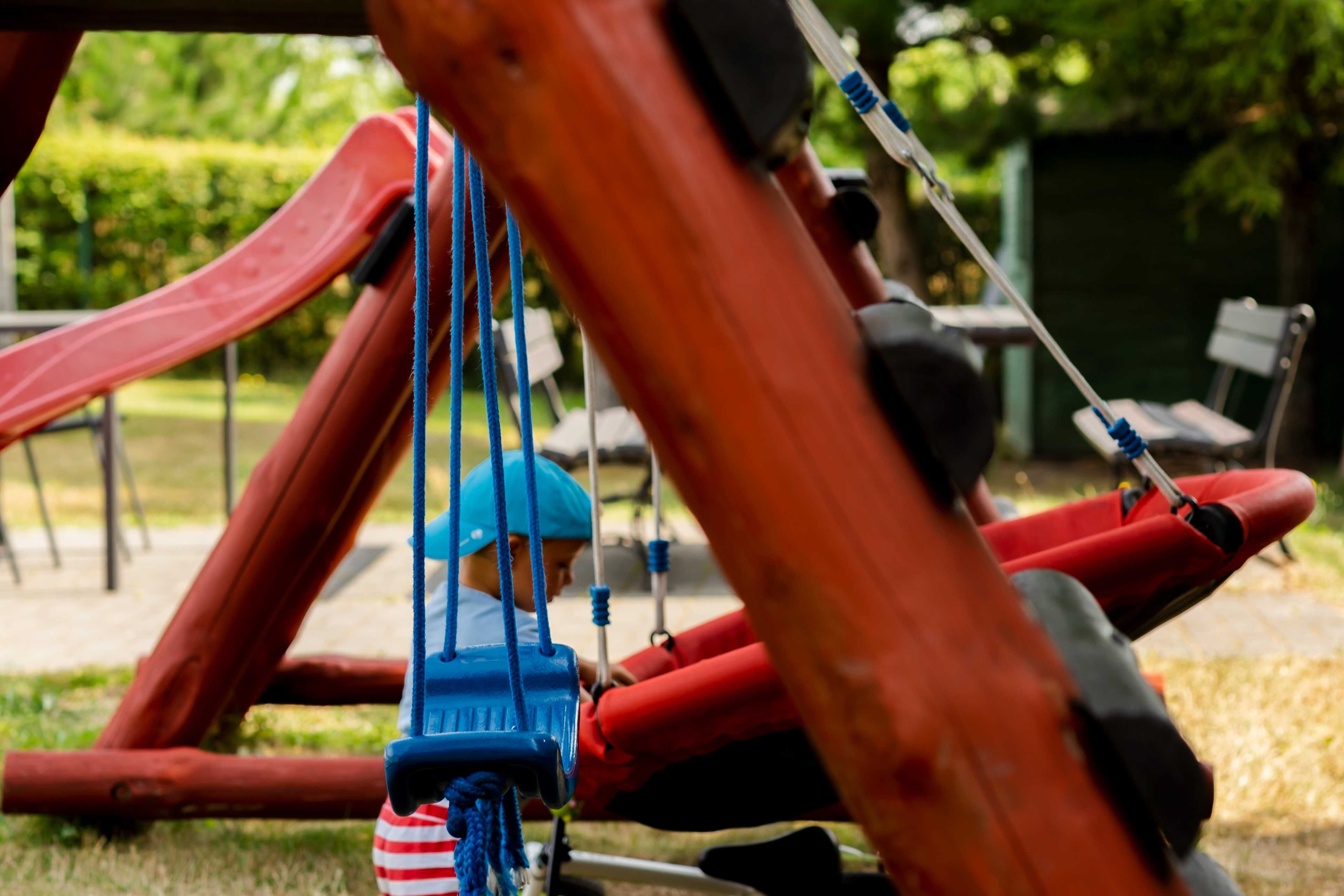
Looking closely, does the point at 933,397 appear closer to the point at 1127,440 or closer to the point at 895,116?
the point at 895,116

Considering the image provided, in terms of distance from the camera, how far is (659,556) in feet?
7.72

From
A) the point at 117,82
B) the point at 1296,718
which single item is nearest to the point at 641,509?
the point at 1296,718

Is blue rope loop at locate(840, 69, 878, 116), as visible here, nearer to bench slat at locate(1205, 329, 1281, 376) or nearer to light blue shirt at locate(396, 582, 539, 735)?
light blue shirt at locate(396, 582, 539, 735)

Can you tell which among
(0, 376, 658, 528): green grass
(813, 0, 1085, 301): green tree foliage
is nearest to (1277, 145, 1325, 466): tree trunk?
(813, 0, 1085, 301): green tree foliage

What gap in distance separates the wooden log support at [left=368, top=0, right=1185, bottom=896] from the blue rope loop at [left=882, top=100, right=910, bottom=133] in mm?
790

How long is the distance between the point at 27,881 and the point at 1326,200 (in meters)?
8.36

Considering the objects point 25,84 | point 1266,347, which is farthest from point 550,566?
point 1266,347

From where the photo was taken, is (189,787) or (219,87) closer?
(189,787)

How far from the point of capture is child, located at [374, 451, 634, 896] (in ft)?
6.11

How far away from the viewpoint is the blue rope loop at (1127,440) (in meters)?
2.04

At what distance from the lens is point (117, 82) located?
20.0m

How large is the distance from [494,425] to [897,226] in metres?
8.05

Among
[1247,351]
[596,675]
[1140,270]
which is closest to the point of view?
[596,675]

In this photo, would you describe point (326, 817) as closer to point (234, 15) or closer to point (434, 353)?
point (434, 353)
